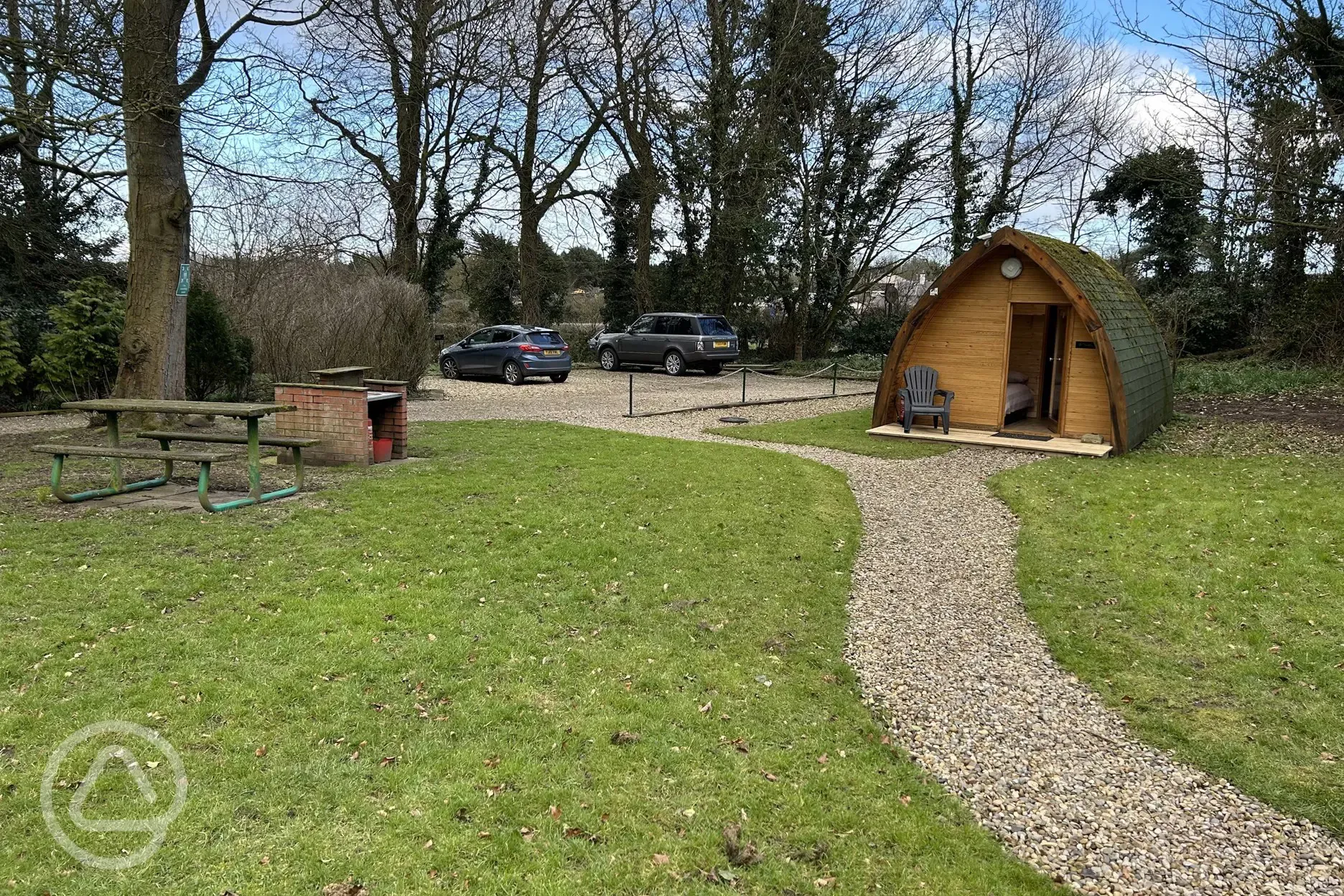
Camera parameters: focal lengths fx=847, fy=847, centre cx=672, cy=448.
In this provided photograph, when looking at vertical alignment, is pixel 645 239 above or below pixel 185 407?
above

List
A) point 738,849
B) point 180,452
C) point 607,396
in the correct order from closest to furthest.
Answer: point 738,849, point 180,452, point 607,396

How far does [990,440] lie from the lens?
1278 cm

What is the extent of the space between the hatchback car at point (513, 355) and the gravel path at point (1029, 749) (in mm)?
15164

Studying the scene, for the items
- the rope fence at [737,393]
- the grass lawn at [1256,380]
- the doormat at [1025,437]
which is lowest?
the doormat at [1025,437]

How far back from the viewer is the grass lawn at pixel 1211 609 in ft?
13.6

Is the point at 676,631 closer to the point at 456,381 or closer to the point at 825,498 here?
the point at 825,498

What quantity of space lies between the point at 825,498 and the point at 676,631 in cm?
428

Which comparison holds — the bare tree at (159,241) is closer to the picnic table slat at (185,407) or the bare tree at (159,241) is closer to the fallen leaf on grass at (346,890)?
the picnic table slat at (185,407)

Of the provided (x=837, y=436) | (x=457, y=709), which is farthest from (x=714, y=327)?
(x=457, y=709)

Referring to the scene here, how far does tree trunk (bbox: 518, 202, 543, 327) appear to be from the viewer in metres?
27.9

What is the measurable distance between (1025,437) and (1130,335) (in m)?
2.10

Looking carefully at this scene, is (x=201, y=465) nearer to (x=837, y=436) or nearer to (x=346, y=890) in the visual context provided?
(x=346, y=890)

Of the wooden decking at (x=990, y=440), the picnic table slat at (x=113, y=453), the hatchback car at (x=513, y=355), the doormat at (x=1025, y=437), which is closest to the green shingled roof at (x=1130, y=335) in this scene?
the wooden decking at (x=990, y=440)

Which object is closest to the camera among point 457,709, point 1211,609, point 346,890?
point 346,890
